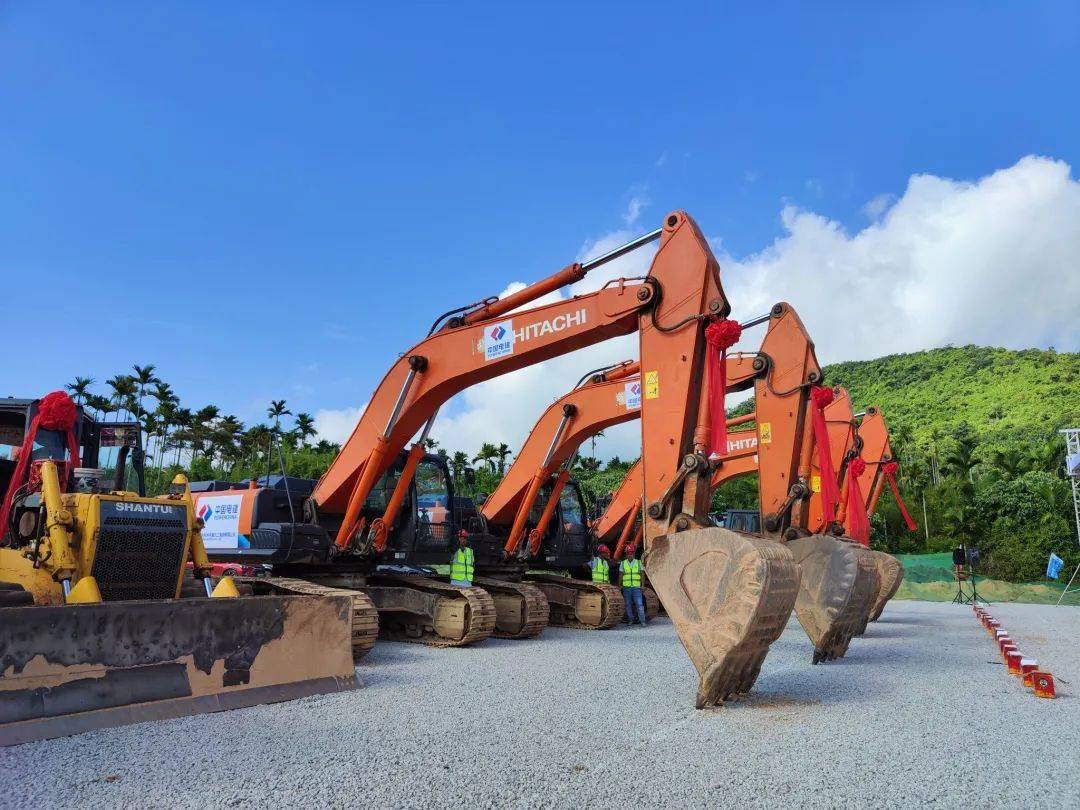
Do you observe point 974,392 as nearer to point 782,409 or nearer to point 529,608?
point 782,409

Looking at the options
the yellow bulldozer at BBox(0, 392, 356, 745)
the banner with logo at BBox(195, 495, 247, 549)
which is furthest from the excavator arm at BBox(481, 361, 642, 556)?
the yellow bulldozer at BBox(0, 392, 356, 745)

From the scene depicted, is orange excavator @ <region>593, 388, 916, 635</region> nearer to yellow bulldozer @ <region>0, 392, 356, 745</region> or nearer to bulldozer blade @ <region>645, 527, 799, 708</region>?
bulldozer blade @ <region>645, 527, 799, 708</region>

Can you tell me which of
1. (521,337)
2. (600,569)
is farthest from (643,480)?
(600,569)

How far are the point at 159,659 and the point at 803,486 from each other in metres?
7.33

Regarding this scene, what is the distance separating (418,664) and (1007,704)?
5.84 metres

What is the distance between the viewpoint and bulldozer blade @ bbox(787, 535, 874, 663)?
9234 mm

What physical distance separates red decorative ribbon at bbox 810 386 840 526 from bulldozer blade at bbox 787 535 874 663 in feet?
3.73

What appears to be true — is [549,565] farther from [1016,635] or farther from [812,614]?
[1016,635]

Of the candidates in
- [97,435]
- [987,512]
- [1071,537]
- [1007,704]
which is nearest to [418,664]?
[97,435]

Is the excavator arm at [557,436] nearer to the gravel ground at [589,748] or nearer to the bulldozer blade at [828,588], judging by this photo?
the bulldozer blade at [828,588]

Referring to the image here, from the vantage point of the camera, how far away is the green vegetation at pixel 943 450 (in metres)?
33.5

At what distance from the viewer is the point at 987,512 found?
121ft

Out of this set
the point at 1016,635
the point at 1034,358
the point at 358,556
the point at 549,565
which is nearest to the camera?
the point at 358,556

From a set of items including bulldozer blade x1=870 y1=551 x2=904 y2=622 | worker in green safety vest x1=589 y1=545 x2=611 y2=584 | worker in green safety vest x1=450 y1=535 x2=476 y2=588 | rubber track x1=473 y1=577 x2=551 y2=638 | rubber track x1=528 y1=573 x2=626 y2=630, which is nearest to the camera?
rubber track x1=473 y1=577 x2=551 y2=638
